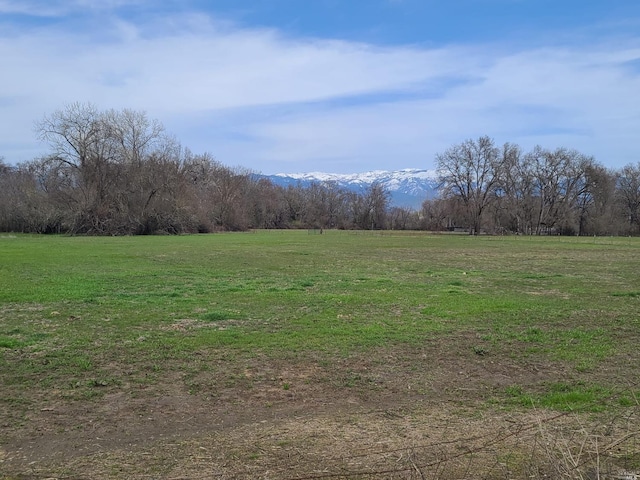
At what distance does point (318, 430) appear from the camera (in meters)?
5.06

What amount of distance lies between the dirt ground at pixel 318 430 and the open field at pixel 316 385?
2 cm

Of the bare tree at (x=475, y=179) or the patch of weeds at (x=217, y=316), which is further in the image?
the bare tree at (x=475, y=179)

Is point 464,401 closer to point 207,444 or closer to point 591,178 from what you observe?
point 207,444

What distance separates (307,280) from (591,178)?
8686cm

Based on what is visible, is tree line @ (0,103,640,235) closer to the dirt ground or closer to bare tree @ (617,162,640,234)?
bare tree @ (617,162,640,234)

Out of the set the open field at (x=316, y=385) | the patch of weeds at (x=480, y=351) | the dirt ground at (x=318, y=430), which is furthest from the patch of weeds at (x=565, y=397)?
the patch of weeds at (x=480, y=351)

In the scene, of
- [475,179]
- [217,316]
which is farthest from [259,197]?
[217,316]

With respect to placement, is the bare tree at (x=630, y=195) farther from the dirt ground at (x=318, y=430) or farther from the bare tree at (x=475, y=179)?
the dirt ground at (x=318, y=430)

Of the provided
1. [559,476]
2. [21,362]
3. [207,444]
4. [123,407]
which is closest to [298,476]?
[207,444]

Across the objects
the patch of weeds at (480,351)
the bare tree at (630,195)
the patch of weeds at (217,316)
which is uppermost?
the bare tree at (630,195)

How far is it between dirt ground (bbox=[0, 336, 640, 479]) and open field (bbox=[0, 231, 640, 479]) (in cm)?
2

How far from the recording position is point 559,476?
10.9 ft

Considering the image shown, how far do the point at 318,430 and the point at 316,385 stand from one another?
1489mm

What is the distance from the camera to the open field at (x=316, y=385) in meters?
4.30
